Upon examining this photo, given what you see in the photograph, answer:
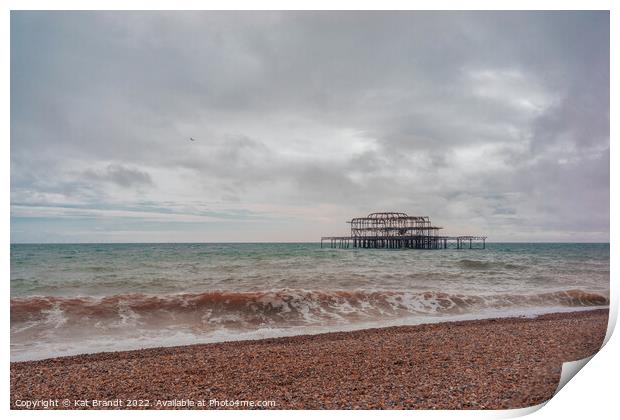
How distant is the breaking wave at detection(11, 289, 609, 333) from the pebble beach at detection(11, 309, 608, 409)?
5.66 ft

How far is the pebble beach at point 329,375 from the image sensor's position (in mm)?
2699

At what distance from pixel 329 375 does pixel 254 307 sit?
359 cm

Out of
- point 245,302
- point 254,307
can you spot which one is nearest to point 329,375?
point 254,307

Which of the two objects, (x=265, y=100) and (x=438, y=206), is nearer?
(x=265, y=100)

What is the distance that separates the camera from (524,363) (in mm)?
3152

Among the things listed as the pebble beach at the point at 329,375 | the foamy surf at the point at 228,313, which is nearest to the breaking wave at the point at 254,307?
the foamy surf at the point at 228,313

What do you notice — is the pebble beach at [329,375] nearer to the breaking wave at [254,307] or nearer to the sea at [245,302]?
the sea at [245,302]

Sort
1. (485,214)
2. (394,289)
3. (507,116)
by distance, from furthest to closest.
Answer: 1. (394,289)
2. (485,214)
3. (507,116)

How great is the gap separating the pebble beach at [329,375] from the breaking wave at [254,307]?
1724 mm

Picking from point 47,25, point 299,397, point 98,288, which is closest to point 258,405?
point 299,397

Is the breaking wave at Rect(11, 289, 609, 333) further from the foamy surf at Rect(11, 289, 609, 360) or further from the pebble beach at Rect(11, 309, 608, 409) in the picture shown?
the pebble beach at Rect(11, 309, 608, 409)

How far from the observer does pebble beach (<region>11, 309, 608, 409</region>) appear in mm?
2699
